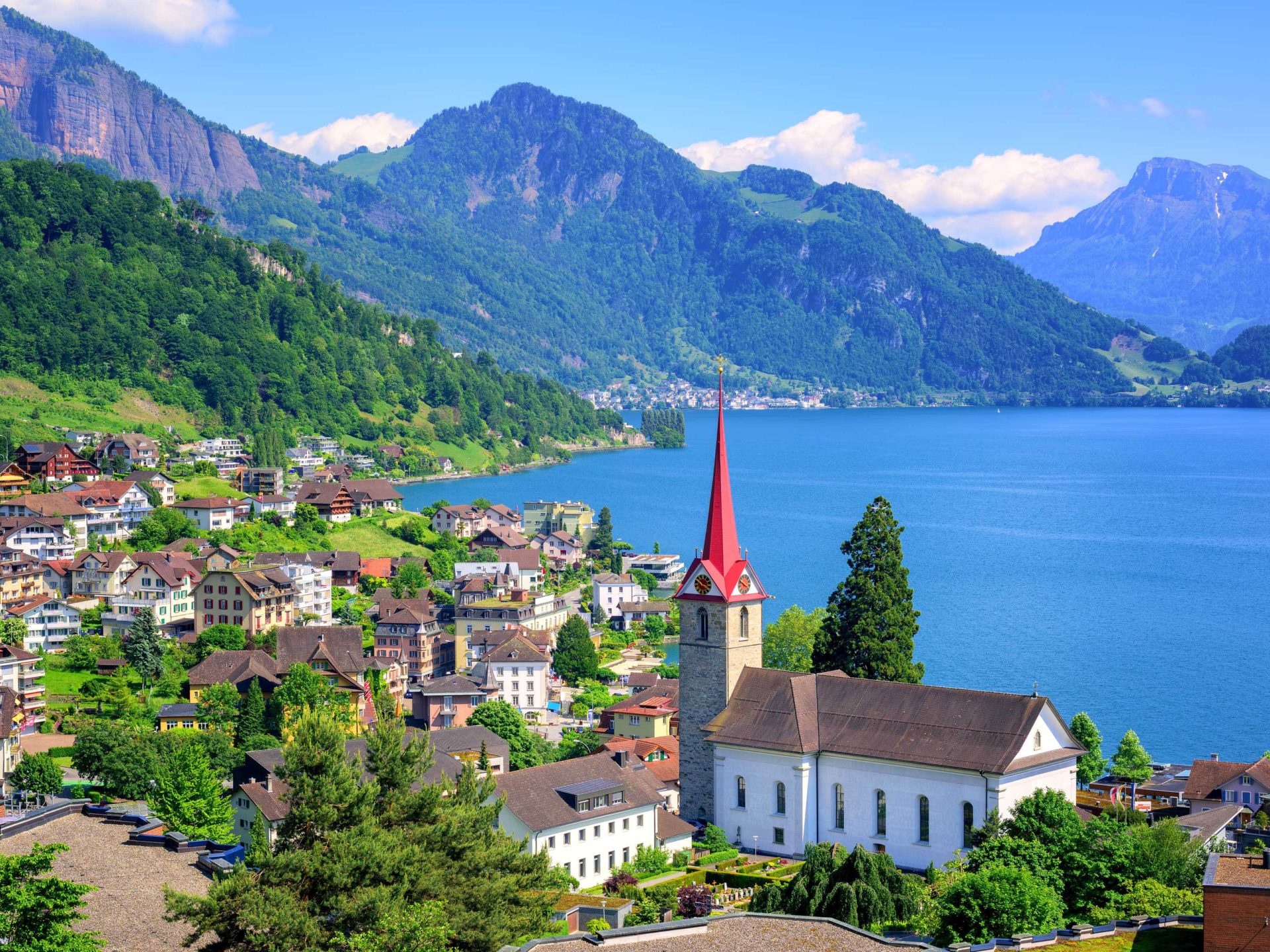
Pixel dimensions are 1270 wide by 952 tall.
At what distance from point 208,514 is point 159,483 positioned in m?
7.16

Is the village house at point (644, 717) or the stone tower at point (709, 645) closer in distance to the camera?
the stone tower at point (709, 645)

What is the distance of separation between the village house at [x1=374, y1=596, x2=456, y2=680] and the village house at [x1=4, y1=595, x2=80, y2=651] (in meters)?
12.5

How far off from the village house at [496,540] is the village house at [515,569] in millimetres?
3223

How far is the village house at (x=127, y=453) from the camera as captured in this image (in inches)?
3829

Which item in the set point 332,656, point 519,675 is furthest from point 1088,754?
point 332,656

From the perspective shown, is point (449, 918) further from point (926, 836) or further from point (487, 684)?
point (487, 684)

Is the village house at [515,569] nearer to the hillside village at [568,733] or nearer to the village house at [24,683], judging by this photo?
the hillside village at [568,733]

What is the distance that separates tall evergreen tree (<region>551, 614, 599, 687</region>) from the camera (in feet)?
213

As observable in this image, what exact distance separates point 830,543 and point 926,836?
75.3 m

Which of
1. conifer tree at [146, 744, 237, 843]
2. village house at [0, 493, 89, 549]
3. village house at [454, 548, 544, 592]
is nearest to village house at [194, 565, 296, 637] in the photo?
village house at [454, 548, 544, 592]

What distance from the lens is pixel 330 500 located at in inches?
3826

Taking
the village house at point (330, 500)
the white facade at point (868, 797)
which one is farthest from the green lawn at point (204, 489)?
the white facade at point (868, 797)

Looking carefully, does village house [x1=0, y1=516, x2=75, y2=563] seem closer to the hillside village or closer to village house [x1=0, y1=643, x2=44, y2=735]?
the hillside village

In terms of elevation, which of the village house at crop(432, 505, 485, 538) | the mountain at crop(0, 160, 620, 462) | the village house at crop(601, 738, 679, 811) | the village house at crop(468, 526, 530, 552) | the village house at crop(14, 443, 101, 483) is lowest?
the village house at crop(601, 738, 679, 811)
